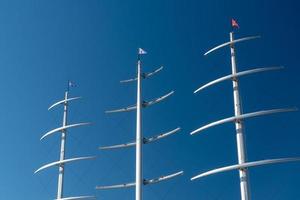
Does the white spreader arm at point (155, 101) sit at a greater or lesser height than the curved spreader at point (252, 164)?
greater

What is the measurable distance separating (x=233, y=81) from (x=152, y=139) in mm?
11041

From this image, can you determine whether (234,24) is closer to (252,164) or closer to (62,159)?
(252,164)

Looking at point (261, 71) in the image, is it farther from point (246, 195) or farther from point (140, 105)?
point (140, 105)

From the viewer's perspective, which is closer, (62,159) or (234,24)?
Result: (234,24)

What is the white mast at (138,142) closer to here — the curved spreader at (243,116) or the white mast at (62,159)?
the curved spreader at (243,116)

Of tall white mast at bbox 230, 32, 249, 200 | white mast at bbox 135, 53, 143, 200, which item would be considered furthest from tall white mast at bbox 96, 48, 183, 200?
tall white mast at bbox 230, 32, 249, 200

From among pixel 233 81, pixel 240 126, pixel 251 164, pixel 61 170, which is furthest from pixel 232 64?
pixel 61 170

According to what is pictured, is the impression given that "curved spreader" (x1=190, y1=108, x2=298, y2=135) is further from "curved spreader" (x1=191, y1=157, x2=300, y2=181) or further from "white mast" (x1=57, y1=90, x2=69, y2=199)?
"white mast" (x1=57, y1=90, x2=69, y2=199)

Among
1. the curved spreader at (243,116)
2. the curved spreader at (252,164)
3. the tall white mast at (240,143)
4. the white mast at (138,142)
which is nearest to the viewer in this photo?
the curved spreader at (252,164)

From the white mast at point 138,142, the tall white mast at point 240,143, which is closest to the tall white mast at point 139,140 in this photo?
the white mast at point 138,142

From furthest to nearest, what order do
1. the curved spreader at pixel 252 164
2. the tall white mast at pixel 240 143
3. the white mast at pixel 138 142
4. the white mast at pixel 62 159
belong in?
the white mast at pixel 62 159 → the white mast at pixel 138 142 → the tall white mast at pixel 240 143 → the curved spreader at pixel 252 164

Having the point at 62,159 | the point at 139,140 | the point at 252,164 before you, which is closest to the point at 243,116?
the point at 252,164

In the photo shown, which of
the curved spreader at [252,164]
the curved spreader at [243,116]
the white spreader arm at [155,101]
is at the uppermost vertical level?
the white spreader arm at [155,101]

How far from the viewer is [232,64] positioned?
49312mm
